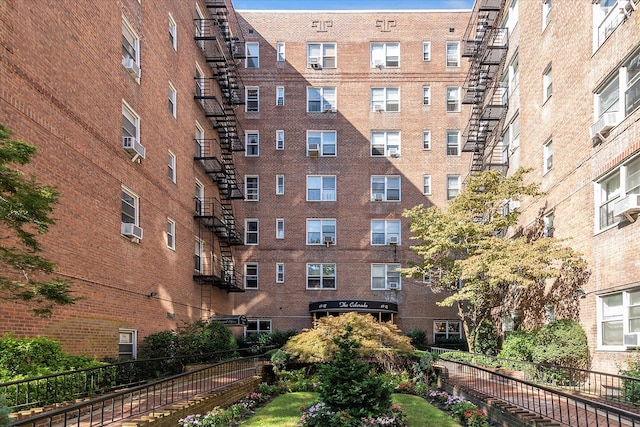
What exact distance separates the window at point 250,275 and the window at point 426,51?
1707 centimetres

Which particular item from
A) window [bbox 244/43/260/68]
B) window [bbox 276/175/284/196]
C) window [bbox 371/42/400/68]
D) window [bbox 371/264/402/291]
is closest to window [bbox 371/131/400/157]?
window [bbox 371/42/400/68]

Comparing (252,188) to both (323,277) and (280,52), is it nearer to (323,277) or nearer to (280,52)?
(323,277)

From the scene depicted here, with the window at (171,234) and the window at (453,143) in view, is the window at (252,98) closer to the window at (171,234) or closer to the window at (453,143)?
the window at (453,143)

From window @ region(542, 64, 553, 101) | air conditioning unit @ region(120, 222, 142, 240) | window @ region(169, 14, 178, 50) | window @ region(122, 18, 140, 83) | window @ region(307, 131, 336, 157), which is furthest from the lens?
window @ region(307, 131, 336, 157)

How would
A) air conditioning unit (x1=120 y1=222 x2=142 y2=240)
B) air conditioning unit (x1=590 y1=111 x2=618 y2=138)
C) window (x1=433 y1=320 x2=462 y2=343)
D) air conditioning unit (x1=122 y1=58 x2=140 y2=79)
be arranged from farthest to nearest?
window (x1=433 y1=320 x2=462 y2=343)
air conditioning unit (x1=122 y1=58 x2=140 y2=79)
air conditioning unit (x1=120 y1=222 x2=142 y2=240)
air conditioning unit (x1=590 y1=111 x2=618 y2=138)

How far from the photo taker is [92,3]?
15.8 meters

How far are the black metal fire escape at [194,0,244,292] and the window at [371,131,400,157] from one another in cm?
848

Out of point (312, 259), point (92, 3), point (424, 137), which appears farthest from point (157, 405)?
point (424, 137)

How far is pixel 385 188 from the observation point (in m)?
34.1

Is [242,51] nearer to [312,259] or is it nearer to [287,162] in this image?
[287,162]

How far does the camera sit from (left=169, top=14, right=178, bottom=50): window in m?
23.0

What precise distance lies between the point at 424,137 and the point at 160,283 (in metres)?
20.3


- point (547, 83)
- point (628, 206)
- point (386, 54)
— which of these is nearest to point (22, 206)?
point (628, 206)

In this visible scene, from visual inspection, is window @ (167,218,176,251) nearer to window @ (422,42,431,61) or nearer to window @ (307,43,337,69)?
window @ (307,43,337,69)
